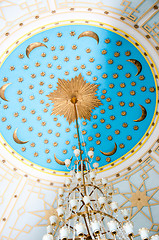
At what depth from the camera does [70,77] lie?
8.02 meters

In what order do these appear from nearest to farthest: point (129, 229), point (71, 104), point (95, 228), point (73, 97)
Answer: point (95, 228), point (129, 229), point (73, 97), point (71, 104)

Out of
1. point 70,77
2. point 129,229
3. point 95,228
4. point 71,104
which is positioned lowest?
point 95,228

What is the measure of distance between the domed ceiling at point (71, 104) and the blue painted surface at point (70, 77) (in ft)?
0.10

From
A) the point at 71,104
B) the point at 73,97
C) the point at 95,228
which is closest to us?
the point at 95,228

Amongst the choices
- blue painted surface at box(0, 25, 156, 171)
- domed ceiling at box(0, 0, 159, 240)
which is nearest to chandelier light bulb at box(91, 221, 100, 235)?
domed ceiling at box(0, 0, 159, 240)

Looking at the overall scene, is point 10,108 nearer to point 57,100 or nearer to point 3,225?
point 57,100

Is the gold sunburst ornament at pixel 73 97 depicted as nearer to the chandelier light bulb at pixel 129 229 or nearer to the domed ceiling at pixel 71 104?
the domed ceiling at pixel 71 104

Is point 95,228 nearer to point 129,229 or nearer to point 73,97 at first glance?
point 129,229

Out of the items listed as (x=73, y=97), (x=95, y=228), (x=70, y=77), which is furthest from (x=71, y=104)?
(x=95, y=228)

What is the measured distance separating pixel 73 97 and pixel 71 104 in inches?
10.5

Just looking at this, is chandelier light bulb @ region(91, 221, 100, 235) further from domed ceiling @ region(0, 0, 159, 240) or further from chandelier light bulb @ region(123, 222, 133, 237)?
domed ceiling @ region(0, 0, 159, 240)

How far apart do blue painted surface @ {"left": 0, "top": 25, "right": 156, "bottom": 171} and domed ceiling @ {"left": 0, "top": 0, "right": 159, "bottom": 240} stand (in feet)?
0.10

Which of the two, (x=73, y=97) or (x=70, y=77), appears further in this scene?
(x=70, y=77)

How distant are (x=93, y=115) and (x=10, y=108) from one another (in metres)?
2.77
